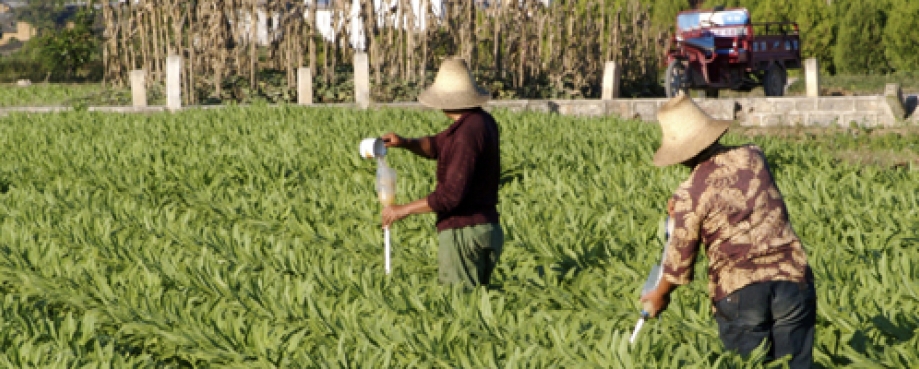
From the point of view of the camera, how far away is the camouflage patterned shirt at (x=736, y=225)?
4297 mm

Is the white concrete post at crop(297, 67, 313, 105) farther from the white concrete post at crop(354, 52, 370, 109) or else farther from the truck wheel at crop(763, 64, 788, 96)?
the truck wheel at crop(763, 64, 788, 96)

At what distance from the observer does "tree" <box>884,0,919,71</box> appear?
96.4ft

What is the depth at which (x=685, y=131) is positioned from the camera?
4.39 metres

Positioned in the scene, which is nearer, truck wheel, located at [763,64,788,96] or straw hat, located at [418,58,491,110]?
straw hat, located at [418,58,491,110]

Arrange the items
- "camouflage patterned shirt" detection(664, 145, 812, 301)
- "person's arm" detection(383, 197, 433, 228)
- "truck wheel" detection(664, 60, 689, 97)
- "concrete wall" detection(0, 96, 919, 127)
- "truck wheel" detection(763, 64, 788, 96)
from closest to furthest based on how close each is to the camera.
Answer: "camouflage patterned shirt" detection(664, 145, 812, 301) < "person's arm" detection(383, 197, 433, 228) < "concrete wall" detection(0, 96, 919, 127) < "truck wheel" detection(664, 60, 689, 97) < "truck wheel" detection(763, 64, 788, 96)

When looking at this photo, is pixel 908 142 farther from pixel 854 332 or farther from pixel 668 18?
pixel 668 18

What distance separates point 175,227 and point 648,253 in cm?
312

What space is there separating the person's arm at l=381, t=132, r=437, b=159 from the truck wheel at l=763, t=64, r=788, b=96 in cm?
1482

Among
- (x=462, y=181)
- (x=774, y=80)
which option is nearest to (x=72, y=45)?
(x=774, y=80)

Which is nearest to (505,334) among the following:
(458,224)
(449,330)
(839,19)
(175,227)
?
(449,330)

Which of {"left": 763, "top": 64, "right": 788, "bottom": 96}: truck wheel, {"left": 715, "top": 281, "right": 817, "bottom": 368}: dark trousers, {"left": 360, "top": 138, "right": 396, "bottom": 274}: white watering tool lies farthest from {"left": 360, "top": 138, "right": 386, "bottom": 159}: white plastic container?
{"left": 763, "top": 64, "right": 788, "bottom": 96}: truck wheel

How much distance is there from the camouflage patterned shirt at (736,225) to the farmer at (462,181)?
137cm

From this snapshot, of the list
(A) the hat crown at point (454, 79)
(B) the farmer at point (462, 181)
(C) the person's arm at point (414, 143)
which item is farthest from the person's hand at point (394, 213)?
(A) the hat crown at point (454, 79)

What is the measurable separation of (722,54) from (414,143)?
13.3 m
